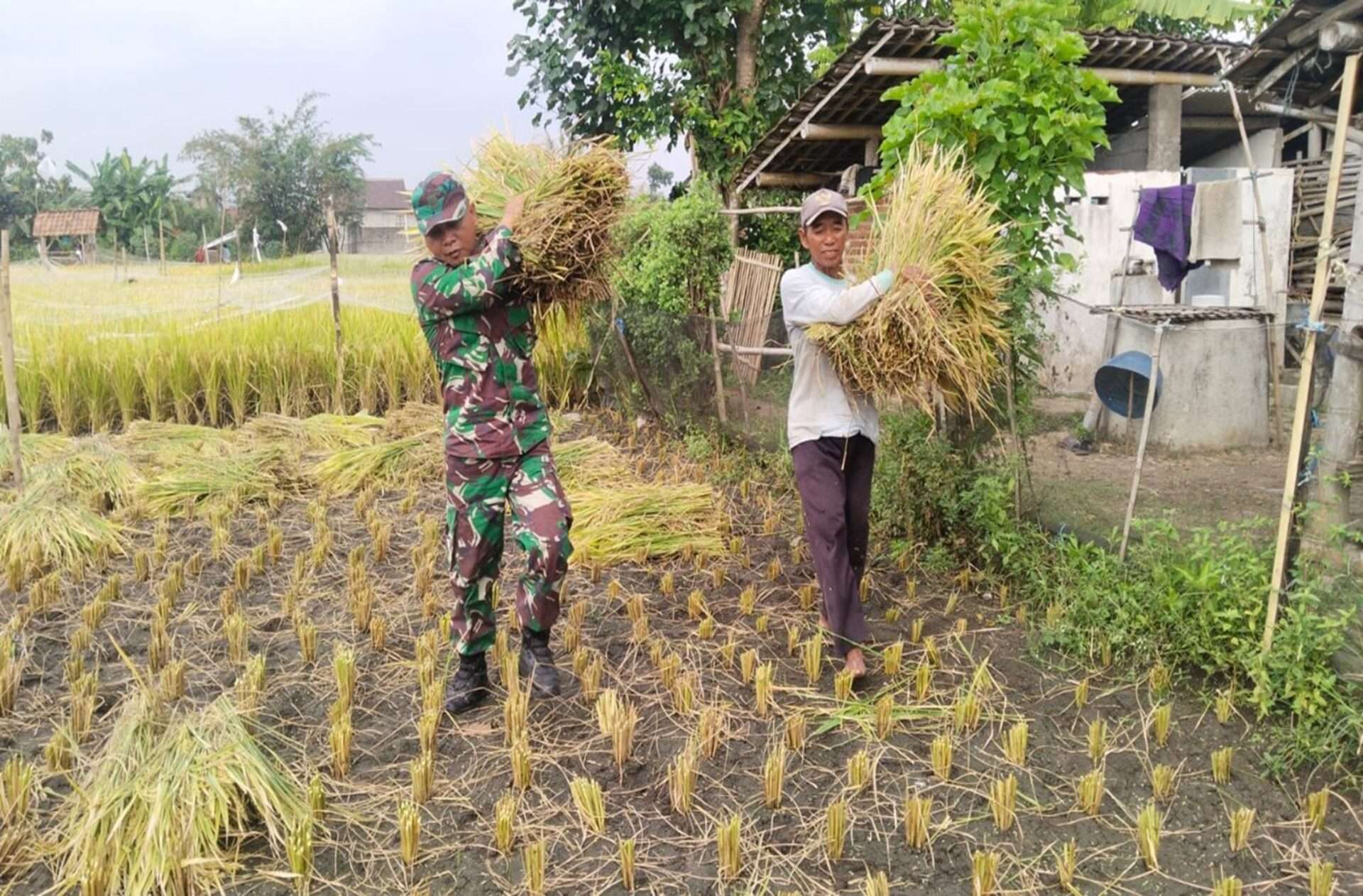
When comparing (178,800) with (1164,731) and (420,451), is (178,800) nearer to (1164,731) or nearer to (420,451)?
(1164,731)

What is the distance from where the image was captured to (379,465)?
6844 millimetres

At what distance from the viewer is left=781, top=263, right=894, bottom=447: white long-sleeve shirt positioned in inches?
138

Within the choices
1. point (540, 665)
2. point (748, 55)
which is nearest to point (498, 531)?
point (540, 665)

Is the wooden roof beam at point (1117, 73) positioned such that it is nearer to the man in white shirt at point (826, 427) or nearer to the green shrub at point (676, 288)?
the green shrub at point (676, 288)

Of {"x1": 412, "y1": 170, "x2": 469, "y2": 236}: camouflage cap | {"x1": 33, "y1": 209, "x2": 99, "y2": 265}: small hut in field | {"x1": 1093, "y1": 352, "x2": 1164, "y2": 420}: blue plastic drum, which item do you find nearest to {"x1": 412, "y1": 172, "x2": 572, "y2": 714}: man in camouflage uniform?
{"x1": 412, "y1": 170, "x2": 469, "y2": 236}: camouflage cap

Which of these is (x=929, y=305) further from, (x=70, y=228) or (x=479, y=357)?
(x=70, y=228)

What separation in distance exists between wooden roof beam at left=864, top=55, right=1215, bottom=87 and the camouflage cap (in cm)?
507

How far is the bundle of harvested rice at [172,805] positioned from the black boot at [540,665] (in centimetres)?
90

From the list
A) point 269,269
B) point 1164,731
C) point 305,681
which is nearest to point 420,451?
point 305,681

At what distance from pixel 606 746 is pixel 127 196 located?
41374 mm

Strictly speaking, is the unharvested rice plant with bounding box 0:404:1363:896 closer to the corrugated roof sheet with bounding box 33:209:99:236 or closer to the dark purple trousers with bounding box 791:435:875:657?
the dark purple trousers with bounding box 791:435:875:657

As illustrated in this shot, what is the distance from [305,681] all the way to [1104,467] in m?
5.27

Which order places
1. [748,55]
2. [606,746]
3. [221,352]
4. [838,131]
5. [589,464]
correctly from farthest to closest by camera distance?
[748,55] → [221,352] → [838,131] → [589,464] → [606,746]

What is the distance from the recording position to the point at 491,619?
3.53 metres
